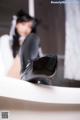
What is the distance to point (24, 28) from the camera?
2.78 feet

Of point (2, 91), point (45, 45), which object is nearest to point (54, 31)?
point (45, 45)

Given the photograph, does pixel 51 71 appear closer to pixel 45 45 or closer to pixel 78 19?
pixel 45 45

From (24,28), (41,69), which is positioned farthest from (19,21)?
(41,69)

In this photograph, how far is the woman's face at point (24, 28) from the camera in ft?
2.76

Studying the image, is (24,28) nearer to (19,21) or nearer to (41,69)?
(19,21)

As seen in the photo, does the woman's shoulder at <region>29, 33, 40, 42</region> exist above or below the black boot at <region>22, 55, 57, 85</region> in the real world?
above

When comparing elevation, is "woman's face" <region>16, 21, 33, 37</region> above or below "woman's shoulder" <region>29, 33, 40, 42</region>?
above

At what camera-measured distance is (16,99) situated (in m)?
0.81

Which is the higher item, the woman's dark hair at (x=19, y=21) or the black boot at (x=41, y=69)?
the woman's dark hair at (x=19, y=21)

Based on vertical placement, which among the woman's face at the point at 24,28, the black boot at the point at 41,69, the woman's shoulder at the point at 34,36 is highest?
the woman's face at the point at 24,28

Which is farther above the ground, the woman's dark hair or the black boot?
the woman's dark hair

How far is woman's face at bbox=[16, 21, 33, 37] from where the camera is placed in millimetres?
841

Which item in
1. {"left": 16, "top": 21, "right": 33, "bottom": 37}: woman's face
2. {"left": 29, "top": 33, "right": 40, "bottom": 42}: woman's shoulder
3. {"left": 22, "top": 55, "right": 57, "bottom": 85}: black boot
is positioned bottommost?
{"left": 22, "top": 55, "right": 57, "bottom": 85}: black boot

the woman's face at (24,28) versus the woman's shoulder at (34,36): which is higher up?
the woman's face at (24,28)
